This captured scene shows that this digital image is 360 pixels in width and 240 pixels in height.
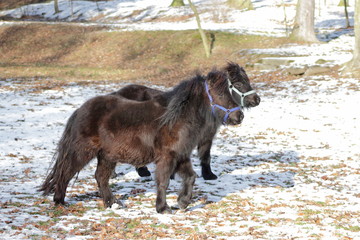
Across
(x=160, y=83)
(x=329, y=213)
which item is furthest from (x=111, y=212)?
(x=160, y=83)

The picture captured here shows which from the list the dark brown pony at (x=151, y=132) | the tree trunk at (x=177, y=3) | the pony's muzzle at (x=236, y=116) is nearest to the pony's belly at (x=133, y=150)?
the dark brown pony at (x=151, y=132)

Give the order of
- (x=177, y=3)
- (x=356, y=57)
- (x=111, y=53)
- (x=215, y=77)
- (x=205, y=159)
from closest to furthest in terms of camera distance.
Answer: (x=215, y=77) → (x=205, y=159) → (x=356, y=57) → (x=111, y=53) → (x=177, y=3)

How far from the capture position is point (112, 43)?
34.7 meters

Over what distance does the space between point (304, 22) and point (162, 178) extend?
26.4 m

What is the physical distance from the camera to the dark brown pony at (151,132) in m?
6.45

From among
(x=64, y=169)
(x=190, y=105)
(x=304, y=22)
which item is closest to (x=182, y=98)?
(x=190, y=105)

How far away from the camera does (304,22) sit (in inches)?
1188

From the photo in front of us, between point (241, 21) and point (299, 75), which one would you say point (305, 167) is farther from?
point (241, 21)

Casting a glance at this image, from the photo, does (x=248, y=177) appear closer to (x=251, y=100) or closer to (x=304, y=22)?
(x=251, y=100)

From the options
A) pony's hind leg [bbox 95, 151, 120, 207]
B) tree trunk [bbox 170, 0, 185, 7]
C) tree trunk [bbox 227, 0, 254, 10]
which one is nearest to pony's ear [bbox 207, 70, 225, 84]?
pony's hind leg [bbox 95, 151, 120, 207]

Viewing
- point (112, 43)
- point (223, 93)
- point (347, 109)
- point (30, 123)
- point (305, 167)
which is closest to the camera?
point (223, 93)

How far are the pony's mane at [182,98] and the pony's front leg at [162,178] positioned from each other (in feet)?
1.85

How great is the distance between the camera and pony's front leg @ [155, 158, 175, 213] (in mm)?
6426

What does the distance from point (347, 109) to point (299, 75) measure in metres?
6.44
